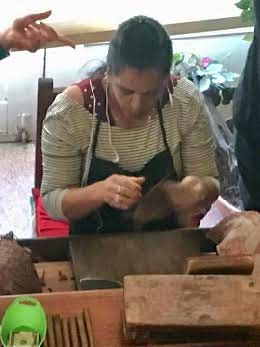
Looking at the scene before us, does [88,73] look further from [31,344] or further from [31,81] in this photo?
[31,81]

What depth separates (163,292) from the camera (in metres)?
0.88

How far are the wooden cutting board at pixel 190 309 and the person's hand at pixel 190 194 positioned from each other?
1.31 feet

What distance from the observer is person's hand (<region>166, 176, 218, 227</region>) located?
4.24ft

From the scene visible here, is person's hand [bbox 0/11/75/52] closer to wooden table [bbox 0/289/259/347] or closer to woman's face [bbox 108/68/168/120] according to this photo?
woman's face [bbox 108/68/168/120]

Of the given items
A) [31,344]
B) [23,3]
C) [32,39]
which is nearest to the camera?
[31,344]

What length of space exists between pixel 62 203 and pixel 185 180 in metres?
0.23

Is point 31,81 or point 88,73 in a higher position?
point 88,73

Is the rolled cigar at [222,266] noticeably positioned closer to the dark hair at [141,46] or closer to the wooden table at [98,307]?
the wooden table at [98,307]

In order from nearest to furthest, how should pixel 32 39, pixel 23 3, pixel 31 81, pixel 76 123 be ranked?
pixel 32 39 < pixel 76 123 < pixel 23 3 < pixel 31 81

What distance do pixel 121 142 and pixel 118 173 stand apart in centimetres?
6

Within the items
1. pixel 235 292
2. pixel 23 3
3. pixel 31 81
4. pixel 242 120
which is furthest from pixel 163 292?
pixel 31 81

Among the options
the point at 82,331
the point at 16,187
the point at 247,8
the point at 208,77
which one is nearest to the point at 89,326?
the point at 82,331

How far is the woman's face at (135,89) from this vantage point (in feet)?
3.93

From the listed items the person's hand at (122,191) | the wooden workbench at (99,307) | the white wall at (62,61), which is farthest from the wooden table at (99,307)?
the white wall at (62,61)
